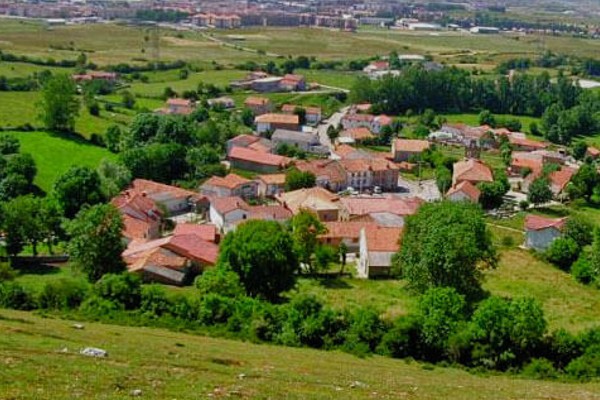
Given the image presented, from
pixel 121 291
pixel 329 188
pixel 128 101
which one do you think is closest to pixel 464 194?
pixel 329 188

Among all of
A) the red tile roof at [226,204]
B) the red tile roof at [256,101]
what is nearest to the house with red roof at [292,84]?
the red tile roof at [256,101]

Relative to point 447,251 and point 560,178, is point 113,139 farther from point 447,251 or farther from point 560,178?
point 447,251

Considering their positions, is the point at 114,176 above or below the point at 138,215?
above

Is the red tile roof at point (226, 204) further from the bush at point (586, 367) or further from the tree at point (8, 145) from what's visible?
the bush at point (586, 367)

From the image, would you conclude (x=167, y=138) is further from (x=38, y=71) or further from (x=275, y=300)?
(x=38, y=71)

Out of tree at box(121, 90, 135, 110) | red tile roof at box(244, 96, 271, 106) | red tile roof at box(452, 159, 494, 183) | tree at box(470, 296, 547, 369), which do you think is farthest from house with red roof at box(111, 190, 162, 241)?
red tile roof at box(244, 96, 271, 106)

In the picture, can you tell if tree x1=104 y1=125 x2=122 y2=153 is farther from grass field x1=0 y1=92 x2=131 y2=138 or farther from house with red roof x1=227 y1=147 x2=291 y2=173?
house with red roof x1=227 y1=147 x2=291 y2=173
